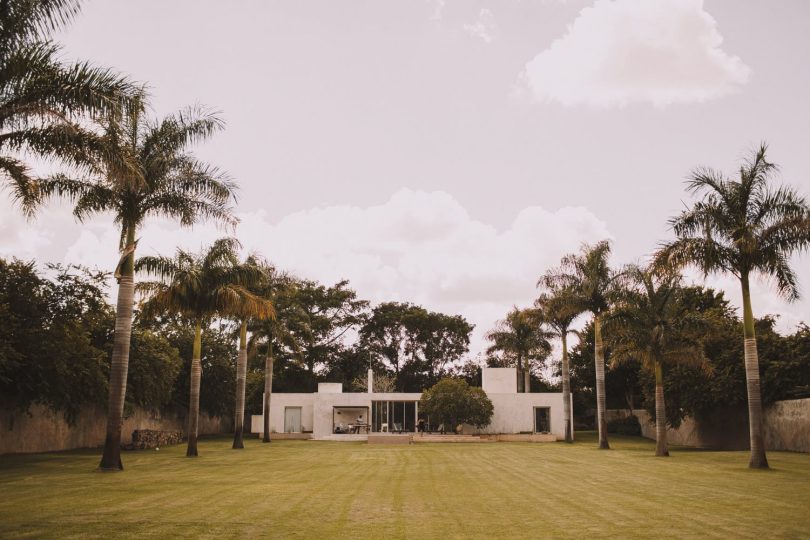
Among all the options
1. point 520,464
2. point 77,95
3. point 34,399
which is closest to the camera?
point 77,95

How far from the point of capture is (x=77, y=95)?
1244 cm

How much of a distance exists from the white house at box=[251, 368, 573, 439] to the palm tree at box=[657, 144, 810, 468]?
26.8 meters

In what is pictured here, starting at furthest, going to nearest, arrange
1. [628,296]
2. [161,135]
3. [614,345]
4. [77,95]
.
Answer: [614,345] < [628,296] < [161,135] < [77,95]

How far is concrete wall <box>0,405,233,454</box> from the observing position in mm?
24578

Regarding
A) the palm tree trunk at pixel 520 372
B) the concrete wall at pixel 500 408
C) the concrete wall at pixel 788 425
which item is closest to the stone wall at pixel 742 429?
the concrete wall at pixel 788 425

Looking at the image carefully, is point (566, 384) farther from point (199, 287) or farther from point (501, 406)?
point (199, 287)

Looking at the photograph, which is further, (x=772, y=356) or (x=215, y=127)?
(x=772, y=356)

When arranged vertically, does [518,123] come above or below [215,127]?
above

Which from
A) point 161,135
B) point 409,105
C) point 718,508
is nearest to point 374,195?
point 409,105

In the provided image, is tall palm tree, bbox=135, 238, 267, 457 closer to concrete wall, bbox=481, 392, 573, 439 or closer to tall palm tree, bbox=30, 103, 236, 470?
tall palm tree, bbox=30, 103, 236, 470

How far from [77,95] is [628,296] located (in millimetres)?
20422

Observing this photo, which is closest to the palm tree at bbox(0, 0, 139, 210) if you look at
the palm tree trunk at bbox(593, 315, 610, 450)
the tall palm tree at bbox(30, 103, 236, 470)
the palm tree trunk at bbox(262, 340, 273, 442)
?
the tall palm tree at bbox(30, 103, 236, 470)

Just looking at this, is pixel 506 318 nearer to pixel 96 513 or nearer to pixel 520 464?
pixel 520 464

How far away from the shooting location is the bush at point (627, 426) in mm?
48719
